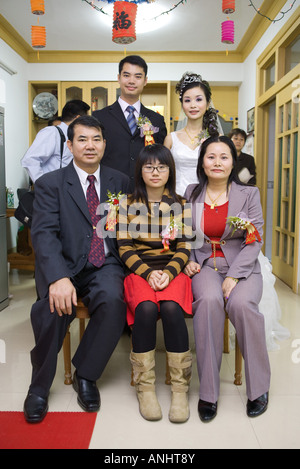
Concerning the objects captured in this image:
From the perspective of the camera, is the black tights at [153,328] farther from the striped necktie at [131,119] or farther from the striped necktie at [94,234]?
the striped necktie at [131,119]

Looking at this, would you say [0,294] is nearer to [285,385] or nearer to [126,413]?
[126,413]

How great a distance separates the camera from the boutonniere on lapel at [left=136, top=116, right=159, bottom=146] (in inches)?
97.7

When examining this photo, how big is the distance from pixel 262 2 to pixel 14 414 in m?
4.40

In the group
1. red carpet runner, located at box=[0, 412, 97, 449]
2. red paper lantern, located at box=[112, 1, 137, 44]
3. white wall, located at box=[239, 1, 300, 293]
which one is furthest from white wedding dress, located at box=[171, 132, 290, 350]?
white wall, located at box=[239, 1, 300, 293]

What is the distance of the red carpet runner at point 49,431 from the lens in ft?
5.06

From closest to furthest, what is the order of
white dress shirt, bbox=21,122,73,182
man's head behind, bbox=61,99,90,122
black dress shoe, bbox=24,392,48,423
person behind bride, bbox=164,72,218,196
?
1. black dress shoe, bbox=24,392,48,423
2. person behind bride, bbox=164,72,218,196
3. white dress shirt, bbox=21,122,73,182
4. man's head behind, bbox=61,99,90,122

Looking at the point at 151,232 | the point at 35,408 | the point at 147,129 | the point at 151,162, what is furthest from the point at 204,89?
the point at 35,408

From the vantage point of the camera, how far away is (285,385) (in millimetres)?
2053

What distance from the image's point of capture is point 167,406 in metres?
1.84

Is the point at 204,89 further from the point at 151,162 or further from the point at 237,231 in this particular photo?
the point at 237,231

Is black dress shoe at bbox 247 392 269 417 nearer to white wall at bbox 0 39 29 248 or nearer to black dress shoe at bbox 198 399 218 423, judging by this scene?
black dress shoe at bbox 198 399 218 423

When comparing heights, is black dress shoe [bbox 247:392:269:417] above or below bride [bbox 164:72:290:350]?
below

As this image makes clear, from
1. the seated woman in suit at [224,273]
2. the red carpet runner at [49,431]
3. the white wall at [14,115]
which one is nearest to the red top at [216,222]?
the seated woman in suit at [224,273]

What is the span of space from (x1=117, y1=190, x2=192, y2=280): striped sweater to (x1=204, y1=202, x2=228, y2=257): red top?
0.10 meters
